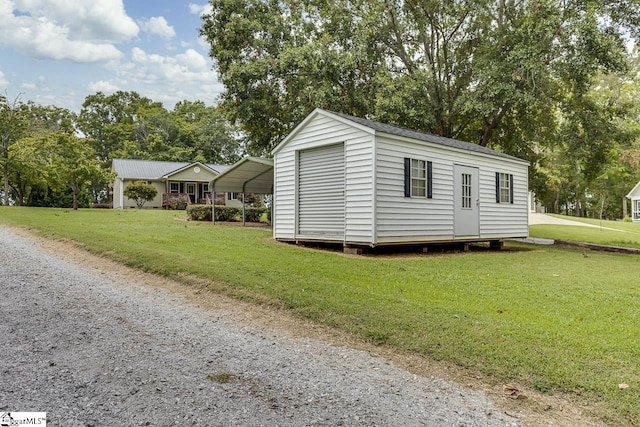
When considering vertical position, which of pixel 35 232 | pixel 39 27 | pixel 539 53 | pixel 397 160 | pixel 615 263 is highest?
pixel 39 27

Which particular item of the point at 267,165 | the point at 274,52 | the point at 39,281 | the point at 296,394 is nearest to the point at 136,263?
the point at 39,281

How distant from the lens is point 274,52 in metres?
16.5

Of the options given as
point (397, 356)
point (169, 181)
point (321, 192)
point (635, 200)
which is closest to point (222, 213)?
point (321, 192)

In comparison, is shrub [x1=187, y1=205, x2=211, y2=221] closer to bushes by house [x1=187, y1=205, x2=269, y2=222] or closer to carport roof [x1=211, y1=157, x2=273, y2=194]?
bushes by house [x1=187, y1=205, x2=269, y2=222]

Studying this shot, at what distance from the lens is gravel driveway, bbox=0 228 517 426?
2555mm

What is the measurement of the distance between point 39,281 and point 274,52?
42.2 ft

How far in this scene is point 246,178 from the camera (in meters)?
15.7

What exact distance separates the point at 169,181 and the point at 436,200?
24.3 meters

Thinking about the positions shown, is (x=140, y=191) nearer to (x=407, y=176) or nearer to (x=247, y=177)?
(x=247, y=177)

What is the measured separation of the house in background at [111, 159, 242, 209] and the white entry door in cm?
2093

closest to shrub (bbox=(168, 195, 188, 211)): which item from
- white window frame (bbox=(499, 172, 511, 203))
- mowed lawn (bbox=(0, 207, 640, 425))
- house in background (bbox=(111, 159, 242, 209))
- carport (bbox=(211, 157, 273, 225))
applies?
house in background (bbox=(111, 159, 242, 209))

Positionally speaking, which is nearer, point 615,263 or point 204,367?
point 204,367

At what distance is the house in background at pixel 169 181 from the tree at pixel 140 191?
1777 millimetres

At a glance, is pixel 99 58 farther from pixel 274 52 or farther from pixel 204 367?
pixel 204 367
